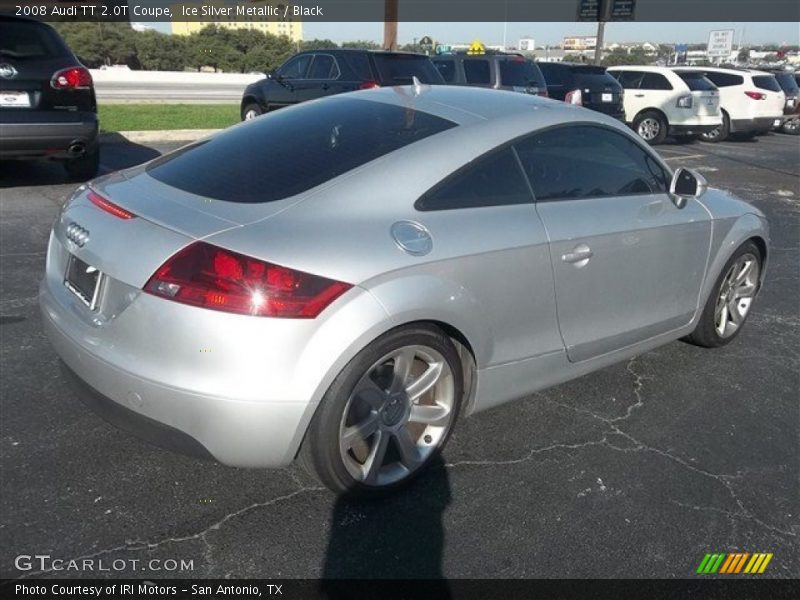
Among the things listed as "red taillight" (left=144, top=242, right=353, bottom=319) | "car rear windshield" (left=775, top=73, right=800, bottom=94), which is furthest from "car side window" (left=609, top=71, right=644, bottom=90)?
"red taillight" (left=144, top=242, right=353, bottom=319)

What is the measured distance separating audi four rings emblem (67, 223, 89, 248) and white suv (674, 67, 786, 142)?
17.4 metres

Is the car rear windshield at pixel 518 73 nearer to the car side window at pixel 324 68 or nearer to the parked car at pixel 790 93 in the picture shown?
the car side window at pixel 324 68

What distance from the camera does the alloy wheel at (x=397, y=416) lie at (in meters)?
2.72

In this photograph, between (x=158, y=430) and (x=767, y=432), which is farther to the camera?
(x=767, y=432)

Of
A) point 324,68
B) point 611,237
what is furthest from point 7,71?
point 611,237

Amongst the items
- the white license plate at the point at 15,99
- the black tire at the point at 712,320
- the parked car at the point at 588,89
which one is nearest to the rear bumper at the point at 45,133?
the white license plate at the point at 15,99

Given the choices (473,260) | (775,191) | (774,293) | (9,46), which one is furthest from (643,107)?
(473,260)

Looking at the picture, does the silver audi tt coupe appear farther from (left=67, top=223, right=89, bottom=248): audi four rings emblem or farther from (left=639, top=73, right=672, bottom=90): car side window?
(left=639, top=73, right=672, bottom=90): car side window

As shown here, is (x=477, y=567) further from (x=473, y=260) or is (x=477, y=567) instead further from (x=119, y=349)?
(x=119, y=349)

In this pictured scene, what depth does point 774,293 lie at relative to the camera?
5836mm

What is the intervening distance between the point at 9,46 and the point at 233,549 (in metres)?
6.61

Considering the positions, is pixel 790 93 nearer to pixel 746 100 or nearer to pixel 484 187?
pixel 746 100

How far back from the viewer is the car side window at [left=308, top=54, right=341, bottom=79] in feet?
38.1

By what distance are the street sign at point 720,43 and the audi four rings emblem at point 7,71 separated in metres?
62.0
